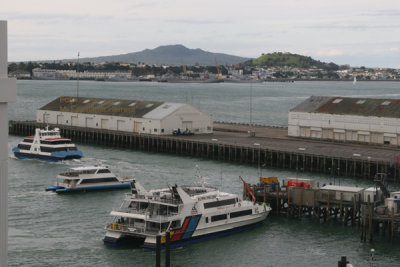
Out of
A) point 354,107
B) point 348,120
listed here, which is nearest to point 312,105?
point 354,107

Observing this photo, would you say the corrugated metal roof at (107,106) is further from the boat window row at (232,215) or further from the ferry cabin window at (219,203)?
the ferry cabin window at (219,203)

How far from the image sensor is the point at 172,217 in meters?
33.2

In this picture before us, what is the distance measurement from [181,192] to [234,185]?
17.4m

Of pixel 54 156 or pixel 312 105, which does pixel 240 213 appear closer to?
pixel 54 156

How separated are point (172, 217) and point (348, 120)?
3927cm

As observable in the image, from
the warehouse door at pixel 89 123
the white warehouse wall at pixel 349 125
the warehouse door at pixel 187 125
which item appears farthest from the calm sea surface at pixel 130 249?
the warehouse door at pixel 89 123

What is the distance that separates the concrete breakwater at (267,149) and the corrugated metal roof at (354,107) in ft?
11.4

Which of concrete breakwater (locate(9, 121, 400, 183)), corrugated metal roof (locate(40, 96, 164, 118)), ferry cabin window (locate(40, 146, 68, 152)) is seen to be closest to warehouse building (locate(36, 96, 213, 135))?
corrugated metal roof (locate(40, 96, 164, 118))

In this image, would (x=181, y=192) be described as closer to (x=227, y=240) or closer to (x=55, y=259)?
(x=227, y=240)

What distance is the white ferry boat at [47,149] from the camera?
206 ft

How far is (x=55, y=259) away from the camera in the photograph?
31109mm

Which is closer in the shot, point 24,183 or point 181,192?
point 181,192

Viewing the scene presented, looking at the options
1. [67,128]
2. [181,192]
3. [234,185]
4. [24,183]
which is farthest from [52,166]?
[181,192]

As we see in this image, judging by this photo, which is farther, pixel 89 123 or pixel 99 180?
pixel 89 123
